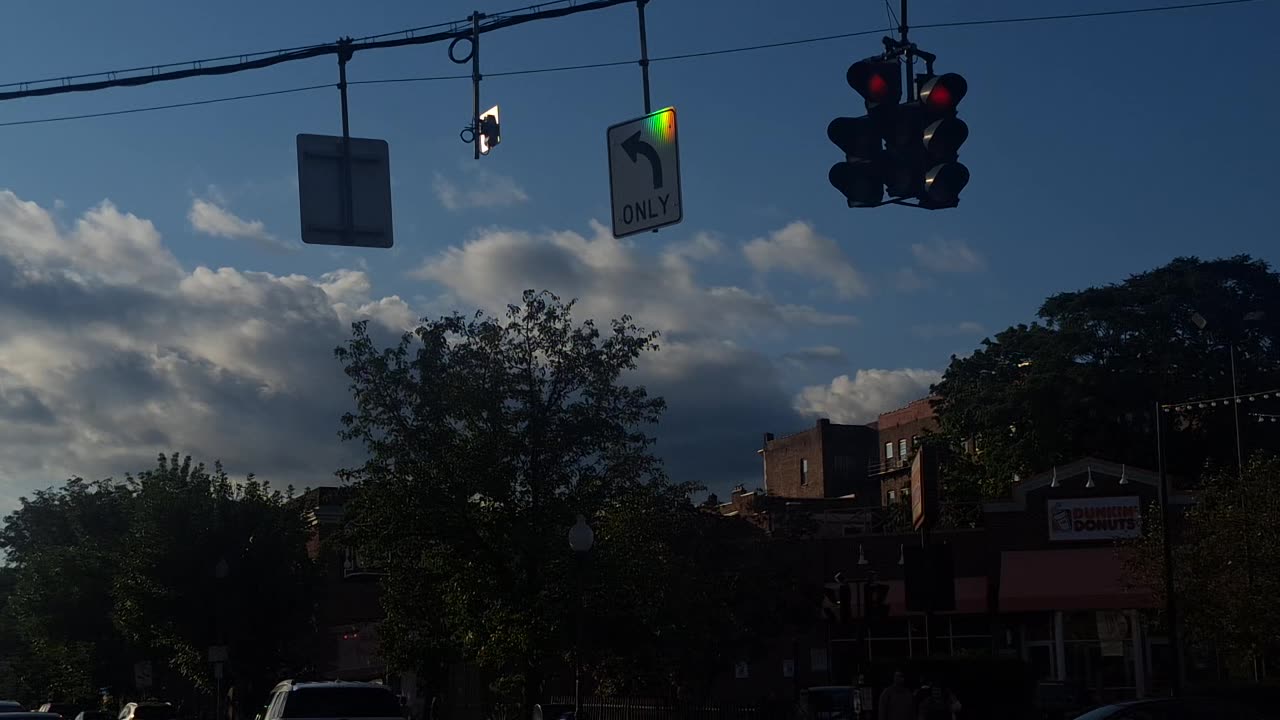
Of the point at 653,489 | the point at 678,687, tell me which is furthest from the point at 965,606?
the point at 653,489

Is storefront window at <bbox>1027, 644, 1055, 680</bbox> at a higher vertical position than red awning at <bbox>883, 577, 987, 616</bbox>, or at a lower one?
lower

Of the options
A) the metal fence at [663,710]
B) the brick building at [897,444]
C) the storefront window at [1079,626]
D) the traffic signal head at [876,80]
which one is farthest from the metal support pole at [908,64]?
the brick building at [897,444]

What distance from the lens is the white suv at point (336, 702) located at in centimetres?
2009

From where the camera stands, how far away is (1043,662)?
52031mm

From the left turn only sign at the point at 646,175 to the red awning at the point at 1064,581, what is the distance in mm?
37946

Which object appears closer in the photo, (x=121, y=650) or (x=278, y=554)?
(x=278, y=554)

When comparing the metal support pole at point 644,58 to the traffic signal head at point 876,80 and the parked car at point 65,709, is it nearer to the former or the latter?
the traffic signal head at point 876,80

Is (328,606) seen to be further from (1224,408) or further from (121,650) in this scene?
(1224,408)

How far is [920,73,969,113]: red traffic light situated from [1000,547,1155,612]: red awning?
1530 inches

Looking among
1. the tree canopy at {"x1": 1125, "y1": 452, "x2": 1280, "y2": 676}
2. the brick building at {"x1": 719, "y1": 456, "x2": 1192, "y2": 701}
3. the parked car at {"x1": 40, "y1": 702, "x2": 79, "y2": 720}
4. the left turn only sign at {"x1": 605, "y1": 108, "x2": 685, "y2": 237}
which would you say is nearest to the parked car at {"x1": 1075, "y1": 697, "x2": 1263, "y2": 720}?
the left turn only sign at {"x1": 605, "y1": 108, "x2": 685, "y2": 237}

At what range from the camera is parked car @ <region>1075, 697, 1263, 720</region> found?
57.4ft

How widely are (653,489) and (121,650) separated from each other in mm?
40312

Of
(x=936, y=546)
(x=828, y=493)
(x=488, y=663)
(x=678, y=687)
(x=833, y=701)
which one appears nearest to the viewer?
(x=936, y=546)

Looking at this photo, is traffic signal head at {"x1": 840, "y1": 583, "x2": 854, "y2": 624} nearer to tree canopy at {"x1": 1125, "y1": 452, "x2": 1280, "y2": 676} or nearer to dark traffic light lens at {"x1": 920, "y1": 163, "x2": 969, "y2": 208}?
tree canopy at {"x1": 1125, "y1": 452, "x2": 1280, "y2": 676}
